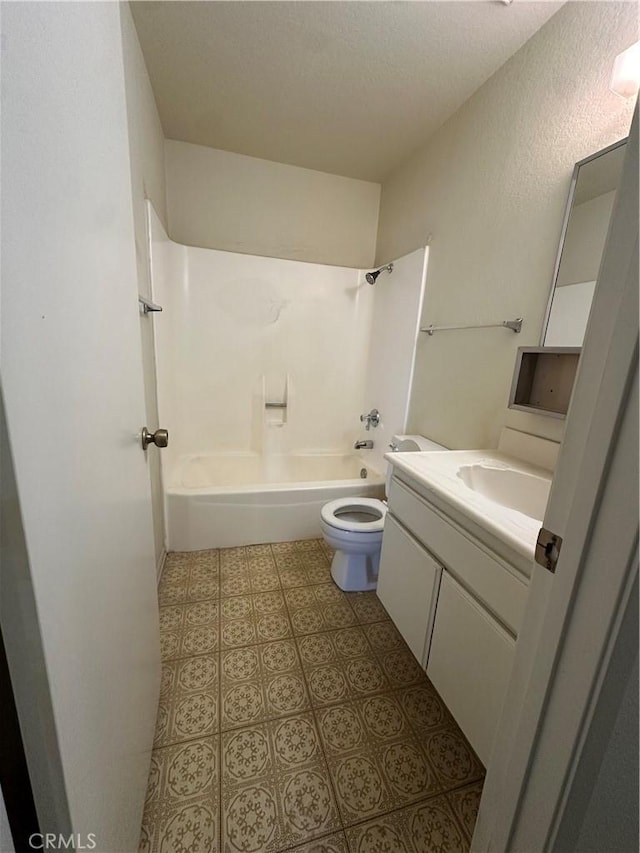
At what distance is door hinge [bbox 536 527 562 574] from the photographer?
54 cm

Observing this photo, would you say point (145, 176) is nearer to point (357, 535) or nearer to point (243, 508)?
point (243, 508)

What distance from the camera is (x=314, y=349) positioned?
2.82 metres

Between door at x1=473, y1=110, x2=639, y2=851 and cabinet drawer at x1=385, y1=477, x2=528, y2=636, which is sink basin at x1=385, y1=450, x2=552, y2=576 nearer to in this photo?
cabinet drawer at x1=385, y1=477, x2=528, y2=636

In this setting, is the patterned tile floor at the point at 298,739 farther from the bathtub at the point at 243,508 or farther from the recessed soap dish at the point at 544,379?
the recessed soap dish at the point at 544,379

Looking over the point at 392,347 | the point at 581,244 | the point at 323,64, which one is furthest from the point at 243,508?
the point at 323,64

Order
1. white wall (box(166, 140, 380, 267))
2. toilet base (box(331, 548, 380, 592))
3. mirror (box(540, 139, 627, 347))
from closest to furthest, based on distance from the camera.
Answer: mirror (box(540, 139, 627, 347)) < toilet base (box(331, 548, 380, 592)) < white wall (box(166, 140, 380, 267))

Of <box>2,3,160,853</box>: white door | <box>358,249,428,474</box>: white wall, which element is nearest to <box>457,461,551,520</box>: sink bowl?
<box>358,249,428,474</box>: white wall

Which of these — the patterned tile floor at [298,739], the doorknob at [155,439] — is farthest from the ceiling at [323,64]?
the patterned tile floor at [298,739]

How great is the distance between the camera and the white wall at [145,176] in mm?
1380

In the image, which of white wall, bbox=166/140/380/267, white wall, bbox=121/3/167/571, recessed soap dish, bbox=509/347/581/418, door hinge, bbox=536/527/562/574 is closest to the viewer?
door hinge, bbox=536/527/562/574

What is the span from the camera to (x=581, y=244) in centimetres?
120

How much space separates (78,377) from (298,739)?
133 cm

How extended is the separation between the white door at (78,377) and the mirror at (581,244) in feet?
4.74

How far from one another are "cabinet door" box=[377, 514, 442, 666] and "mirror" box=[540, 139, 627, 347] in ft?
3.16
